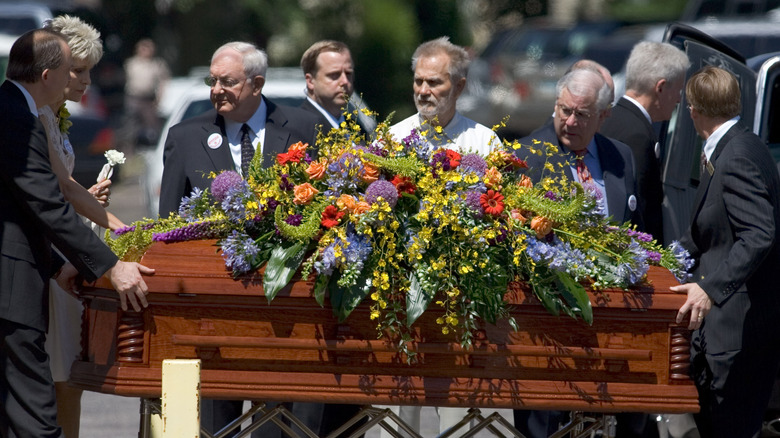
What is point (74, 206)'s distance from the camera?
4.76 meters

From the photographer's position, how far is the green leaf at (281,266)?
13.5 feet

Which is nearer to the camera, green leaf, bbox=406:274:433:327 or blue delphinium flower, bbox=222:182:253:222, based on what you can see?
green leaf, bbox=406:274:433:327

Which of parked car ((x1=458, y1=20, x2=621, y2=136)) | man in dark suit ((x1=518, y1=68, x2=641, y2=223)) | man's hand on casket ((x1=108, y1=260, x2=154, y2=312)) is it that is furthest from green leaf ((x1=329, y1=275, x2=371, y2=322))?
parked car ((x1=458, y1=20, x2=621, y2=136))

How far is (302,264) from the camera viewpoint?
422 cm

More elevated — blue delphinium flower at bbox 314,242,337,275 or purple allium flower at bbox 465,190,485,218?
purple allium flower at bbox 465,190,485,218

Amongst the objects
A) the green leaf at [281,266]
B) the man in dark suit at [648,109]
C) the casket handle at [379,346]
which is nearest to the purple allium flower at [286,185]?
the green leaf at [281,266]

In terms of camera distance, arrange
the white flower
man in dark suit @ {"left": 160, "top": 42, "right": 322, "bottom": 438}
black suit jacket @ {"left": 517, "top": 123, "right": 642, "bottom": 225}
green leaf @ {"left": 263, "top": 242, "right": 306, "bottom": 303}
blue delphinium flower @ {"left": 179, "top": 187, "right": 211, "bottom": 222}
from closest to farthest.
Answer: green leaf @ {"left": 263, "top": 242, "right": 306, "bottom": 303} < blue delphinium flower @ {"left": 179, "top": 187, "right": 211, "bottom": 222} < the white flower < black suit jacket @ {"left": 517, "top": 123, "right": 642, "bottom": 225} < man in dark suit @ {"left": 160, "top": 42, "right": 322, "bottom": 438}

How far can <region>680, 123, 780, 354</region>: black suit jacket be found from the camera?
455cm

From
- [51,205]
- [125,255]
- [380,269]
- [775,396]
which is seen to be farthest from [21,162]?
[775,396]

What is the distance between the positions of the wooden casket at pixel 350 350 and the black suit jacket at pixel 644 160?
158 cm

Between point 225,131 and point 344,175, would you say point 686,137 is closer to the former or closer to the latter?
point 225,131

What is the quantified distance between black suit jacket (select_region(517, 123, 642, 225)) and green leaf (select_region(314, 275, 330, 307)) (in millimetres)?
1310

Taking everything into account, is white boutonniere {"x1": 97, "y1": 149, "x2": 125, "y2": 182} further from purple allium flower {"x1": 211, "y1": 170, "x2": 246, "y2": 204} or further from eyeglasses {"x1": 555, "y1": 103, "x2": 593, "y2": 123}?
eyeglasses {"x1": 555, "y1": 103, "x2": 593, "y2": 123}

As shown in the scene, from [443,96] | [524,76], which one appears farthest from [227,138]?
[524,76]
